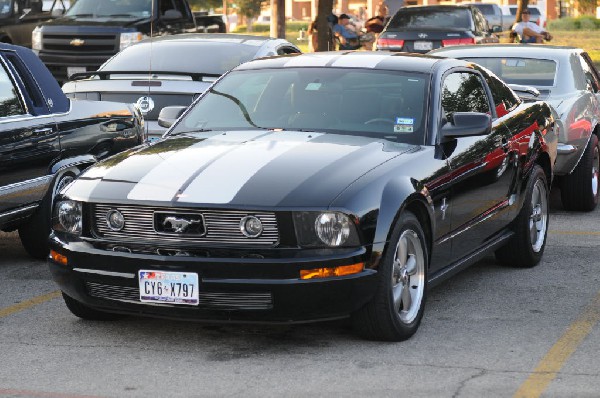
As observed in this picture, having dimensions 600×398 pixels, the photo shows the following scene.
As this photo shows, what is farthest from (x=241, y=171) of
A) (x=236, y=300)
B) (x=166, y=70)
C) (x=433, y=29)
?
(x=433, y=29)

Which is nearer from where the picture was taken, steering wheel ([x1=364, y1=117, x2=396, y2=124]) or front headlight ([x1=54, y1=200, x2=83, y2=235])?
front headlight ([x1=54, y1=200, x2=83, y2=235])

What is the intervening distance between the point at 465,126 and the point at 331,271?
1651 mm

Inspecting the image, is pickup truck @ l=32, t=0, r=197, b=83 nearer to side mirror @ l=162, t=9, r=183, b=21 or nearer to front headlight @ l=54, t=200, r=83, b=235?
side mirror @ l=162, t=9, r=183, b=21

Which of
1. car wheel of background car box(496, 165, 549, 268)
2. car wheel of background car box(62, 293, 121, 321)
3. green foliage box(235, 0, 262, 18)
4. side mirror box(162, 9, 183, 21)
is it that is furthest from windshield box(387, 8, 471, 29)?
green foliage box(235, 0, 262, 18)

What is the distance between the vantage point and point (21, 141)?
8141mm

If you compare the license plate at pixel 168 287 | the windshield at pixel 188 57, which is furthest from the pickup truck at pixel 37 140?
the windshield at pixel 188 57

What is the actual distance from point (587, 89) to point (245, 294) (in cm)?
686

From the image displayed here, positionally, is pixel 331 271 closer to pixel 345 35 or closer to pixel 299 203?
pixel 299 203

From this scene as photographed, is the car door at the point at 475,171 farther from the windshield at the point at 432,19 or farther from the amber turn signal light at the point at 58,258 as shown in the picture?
the windshield at the point at 432,19

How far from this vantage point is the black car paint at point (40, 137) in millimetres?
8078

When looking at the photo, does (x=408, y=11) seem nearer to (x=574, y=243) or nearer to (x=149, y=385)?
(x=574, y=243)

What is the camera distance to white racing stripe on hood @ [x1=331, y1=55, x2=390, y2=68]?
766 centimetres

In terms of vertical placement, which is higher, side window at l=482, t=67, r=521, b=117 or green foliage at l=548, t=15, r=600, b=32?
side window at l=482, t=67, r=521, b=117

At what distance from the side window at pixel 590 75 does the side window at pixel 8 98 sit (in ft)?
19.8
